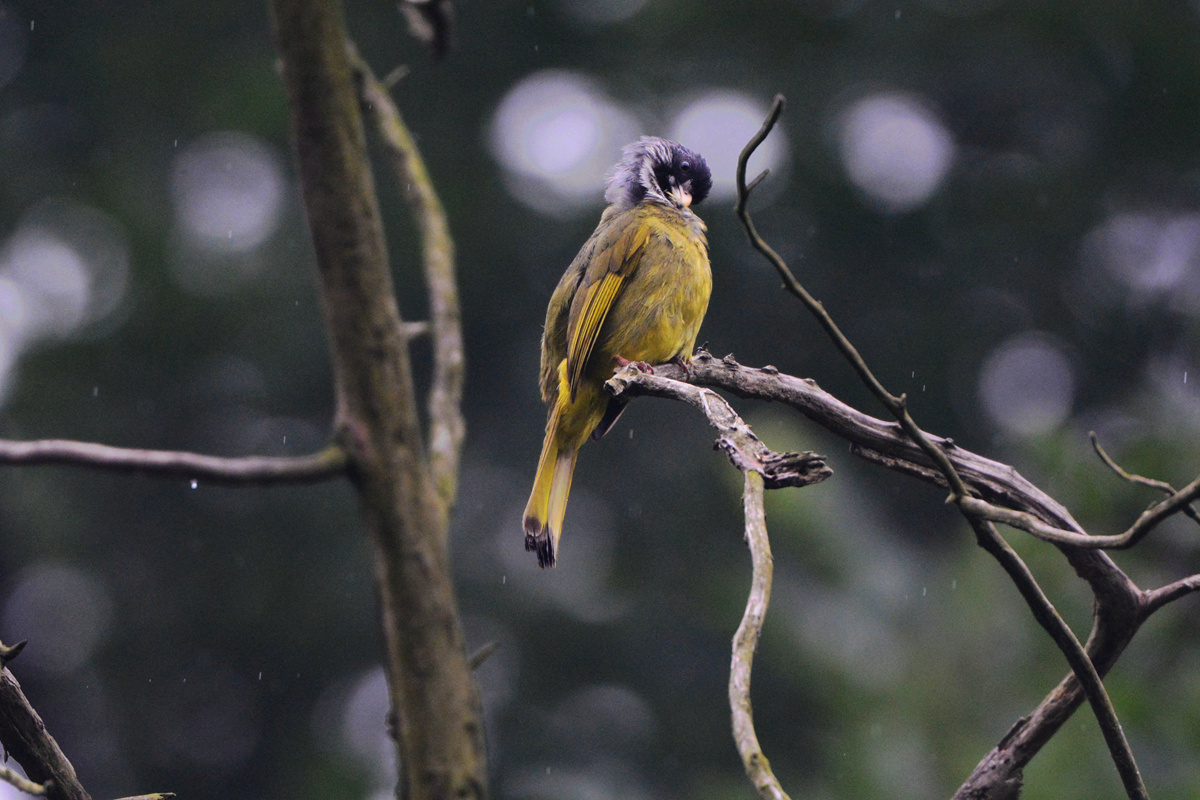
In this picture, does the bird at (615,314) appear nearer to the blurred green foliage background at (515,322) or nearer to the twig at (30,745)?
the twig at (30,745)

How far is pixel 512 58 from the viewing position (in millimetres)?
18078

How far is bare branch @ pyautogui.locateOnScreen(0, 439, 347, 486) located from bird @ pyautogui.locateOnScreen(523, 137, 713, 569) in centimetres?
283

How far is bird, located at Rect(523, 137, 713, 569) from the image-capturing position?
14.2 ft

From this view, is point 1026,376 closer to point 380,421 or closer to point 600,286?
point 600,286

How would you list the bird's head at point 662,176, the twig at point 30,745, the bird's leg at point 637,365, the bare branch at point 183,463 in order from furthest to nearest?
the bird's head at point 662,176 < the bird's leg at point 637,365 < the twig at point 30,745 < the bare branch at point 183,463

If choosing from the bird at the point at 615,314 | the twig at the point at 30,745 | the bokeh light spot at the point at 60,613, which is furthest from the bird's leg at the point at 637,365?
the bokeh light spot at the point at 60,613

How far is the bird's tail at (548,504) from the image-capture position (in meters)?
3.67

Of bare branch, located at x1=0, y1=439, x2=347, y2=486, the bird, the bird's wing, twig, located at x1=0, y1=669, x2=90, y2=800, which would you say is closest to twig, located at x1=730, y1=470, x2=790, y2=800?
bare branch, located at x1=0, y1=439, x2=347, y2=486

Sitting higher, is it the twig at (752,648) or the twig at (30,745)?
the twig at (752,648)

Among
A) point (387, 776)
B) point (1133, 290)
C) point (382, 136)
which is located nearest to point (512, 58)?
point (1133, 290)

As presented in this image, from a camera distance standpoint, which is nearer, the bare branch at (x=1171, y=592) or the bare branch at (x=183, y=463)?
the bare branch at (x=183, y=463)

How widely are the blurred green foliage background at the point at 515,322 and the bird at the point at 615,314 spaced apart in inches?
325

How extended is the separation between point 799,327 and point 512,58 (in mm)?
6291

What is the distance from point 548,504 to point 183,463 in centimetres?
279
